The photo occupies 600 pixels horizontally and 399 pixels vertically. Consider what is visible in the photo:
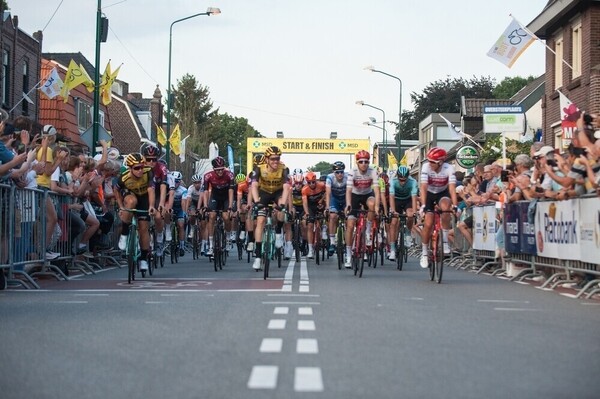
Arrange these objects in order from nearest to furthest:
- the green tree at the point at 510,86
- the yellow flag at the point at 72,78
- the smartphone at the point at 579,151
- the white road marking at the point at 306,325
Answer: the white road marking at the point at 306,325 < the smartphone at the point at 579,151 < the yellow flag at the point at 72,78 < the green tree at the point at 510,86

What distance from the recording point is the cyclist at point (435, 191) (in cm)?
1761

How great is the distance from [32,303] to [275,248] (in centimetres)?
928

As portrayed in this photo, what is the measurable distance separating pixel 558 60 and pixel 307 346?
100 feet

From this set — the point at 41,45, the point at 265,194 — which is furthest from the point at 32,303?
the point at 41,45

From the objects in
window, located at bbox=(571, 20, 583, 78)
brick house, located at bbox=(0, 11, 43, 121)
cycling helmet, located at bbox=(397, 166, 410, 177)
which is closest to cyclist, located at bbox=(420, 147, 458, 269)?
cycling helmet, located at bbox=(397, 166, 410, 177)

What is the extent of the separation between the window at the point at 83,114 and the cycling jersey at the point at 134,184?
43667mm

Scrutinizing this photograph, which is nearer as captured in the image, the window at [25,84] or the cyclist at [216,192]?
the cyclist at [216,192]

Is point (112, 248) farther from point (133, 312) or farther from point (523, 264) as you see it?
point (133, 312)

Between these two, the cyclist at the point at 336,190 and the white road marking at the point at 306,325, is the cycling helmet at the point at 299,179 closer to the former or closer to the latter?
the cyclist at the point at 336,190

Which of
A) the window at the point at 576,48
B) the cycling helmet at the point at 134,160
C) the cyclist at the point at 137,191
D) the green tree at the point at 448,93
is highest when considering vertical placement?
the green tree at the point at 448,93

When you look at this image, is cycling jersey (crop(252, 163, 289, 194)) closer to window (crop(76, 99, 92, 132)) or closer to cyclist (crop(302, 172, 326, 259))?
cyclist (crop(302, 172, 326, 259))

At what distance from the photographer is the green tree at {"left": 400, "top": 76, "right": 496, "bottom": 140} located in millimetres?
94125

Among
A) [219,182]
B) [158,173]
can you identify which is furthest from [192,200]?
[158,173]

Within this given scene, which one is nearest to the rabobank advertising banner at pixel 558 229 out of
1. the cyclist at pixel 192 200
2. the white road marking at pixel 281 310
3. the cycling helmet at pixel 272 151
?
the cycling helmet at pixel 272 151
